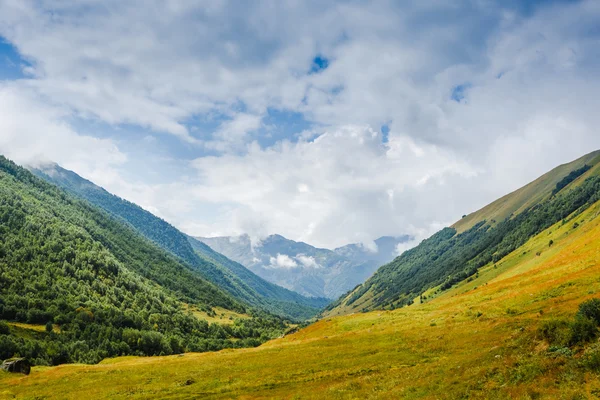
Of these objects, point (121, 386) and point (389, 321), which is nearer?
point (121, 386)

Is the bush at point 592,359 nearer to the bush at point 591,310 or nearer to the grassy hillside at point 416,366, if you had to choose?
the grassy hillside at point 416,366

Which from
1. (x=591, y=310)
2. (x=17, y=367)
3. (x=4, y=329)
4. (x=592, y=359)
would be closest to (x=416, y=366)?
(x=591, y=310)

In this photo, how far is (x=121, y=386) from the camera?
4975cm

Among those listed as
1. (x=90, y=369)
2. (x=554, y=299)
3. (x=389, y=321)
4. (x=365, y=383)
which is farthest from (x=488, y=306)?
(x=90, y=369)

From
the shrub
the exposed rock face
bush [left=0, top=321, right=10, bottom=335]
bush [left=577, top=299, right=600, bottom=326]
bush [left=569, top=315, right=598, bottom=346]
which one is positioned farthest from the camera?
bush [left=0, top=321, right=10, bottom=335]

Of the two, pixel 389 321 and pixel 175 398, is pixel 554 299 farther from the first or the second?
pixel 175 398

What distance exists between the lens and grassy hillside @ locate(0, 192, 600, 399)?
86.1 feet

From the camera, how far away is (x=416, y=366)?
38500 millimetres

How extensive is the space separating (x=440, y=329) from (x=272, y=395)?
30.9m

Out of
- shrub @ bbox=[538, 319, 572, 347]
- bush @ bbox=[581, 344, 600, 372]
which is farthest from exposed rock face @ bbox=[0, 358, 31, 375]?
bush @ bbox=[581, 344, 600, 372]

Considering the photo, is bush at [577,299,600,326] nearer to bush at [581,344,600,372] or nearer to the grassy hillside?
the grassy hillside

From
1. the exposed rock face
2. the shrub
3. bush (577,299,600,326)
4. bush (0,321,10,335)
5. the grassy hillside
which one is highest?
bush (0,321,10,335)

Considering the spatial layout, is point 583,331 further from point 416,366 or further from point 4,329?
point 4,329

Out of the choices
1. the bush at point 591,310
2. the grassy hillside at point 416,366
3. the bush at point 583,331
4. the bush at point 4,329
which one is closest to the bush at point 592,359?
the grassy hillside at point 416,366
